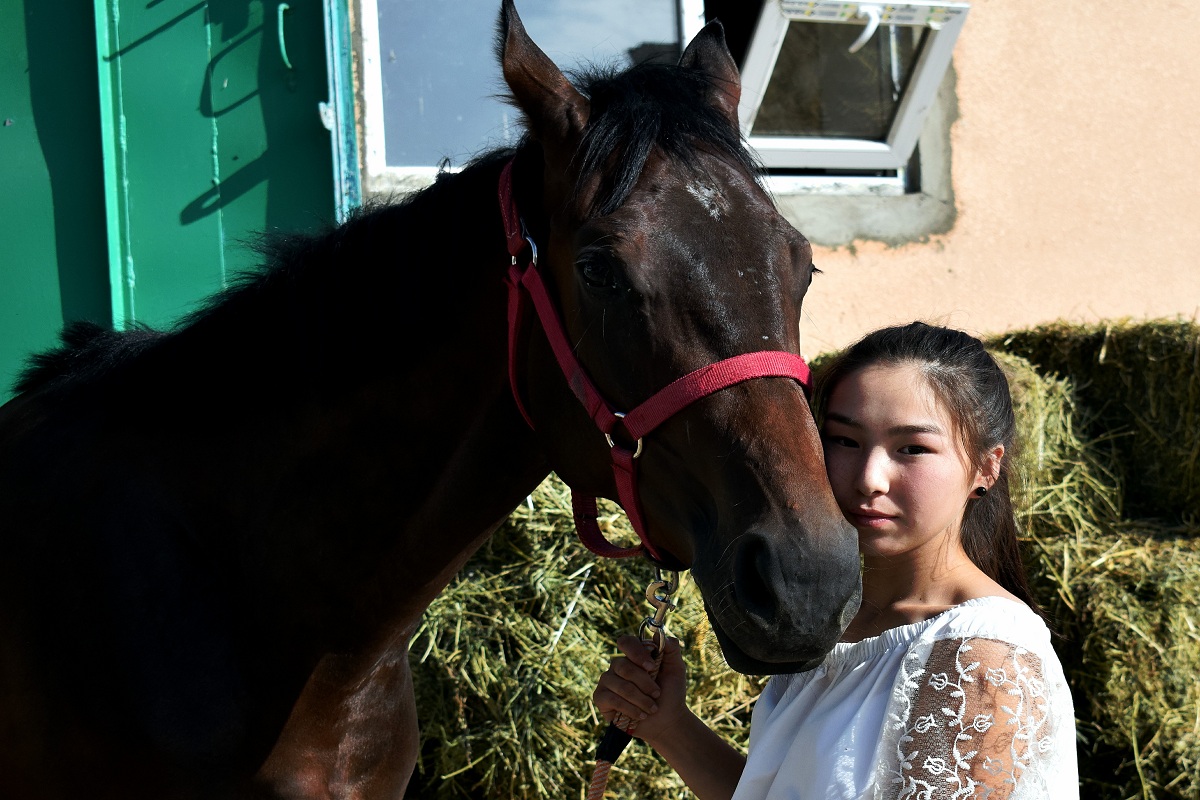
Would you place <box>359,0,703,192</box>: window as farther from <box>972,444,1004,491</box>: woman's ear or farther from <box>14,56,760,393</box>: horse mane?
<box>972,444,1004,491</box>: woman's ear

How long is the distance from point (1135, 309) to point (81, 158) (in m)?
4.79

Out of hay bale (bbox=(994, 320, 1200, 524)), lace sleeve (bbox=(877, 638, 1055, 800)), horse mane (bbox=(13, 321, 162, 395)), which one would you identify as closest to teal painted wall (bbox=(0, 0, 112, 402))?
horse mane (bbox=(13, 321, 162, 395))

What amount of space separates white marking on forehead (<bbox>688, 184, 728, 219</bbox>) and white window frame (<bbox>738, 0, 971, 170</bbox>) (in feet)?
8.98

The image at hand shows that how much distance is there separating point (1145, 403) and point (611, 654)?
7.70ft

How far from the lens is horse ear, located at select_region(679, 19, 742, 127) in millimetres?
1798

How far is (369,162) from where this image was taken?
3.62 meters

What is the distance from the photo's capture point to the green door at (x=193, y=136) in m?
3.61

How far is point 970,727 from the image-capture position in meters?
1.31

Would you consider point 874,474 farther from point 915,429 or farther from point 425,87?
point 425,87

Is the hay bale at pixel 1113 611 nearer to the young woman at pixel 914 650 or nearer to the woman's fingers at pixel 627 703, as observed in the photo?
the young woman at pixel 914 650

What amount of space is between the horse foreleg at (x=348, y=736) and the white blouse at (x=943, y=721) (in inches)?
27.8

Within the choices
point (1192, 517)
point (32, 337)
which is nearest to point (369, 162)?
point (32, 337)

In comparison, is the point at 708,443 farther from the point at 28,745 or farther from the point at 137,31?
the point at 137,31

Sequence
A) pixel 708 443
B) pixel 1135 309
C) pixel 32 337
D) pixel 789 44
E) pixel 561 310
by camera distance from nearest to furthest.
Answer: pixel 708 443, pixel 561 310, pixel 32 337, pixel 789 44, pixel 1135 309
